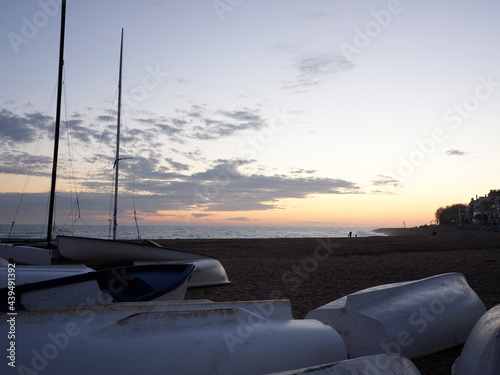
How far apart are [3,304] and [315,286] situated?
5.79m

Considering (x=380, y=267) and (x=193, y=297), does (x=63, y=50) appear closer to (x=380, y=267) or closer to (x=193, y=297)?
(x=193, y=297)

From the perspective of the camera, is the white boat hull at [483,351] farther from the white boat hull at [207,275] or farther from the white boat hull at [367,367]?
the white boat hull at [207,275]

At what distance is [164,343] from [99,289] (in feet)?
8.48

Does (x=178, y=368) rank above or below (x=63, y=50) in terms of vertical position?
below

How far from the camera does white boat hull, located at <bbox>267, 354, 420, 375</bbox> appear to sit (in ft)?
7.15

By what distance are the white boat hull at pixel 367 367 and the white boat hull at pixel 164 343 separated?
22.8 inches

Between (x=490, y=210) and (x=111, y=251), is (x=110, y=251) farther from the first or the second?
(x=490, y=210)

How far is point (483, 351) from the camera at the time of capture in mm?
2674

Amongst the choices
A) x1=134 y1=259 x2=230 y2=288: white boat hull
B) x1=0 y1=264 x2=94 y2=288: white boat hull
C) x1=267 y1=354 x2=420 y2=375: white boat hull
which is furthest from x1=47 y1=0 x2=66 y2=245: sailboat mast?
x1=267 y1=354 x2=420 y2=375: white boat hull

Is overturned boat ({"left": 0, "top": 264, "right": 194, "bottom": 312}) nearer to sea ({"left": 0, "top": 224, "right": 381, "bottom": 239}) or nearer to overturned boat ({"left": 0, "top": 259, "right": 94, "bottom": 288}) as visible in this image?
overturned boat ({"left": 0, "top": 259, "right": 94, "bottom": 288})

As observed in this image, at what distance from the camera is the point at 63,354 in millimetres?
2424

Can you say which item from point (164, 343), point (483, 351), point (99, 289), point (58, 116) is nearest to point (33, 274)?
point (99, 289)

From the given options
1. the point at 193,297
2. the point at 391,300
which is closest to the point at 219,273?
the point at 193,297

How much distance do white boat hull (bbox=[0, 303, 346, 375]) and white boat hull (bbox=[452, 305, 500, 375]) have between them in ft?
3.07
